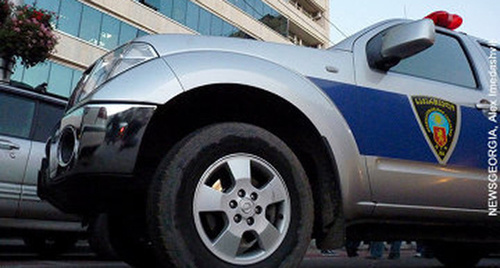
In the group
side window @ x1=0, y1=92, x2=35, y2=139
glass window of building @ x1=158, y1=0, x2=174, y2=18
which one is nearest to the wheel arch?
side window @ x1=0, y1=92, x2=35, y2=139

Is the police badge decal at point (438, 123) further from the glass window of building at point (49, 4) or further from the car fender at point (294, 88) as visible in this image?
the glass window of building at point (49, 4)

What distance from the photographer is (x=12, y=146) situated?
12.3ft

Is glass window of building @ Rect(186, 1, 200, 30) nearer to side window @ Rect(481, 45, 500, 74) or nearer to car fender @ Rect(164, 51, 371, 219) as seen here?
side window @ Rect(481, 45, 500, 74)

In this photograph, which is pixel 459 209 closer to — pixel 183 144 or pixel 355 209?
pixel 355 209

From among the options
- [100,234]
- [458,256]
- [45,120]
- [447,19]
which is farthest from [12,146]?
[458,256]

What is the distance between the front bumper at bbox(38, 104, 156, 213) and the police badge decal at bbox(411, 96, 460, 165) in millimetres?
1495

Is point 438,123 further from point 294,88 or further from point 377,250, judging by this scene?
point 377,250

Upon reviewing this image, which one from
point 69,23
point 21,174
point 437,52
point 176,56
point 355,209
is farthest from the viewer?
point 69,23

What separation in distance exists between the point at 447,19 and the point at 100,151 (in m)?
2.49

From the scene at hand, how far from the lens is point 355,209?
7.29ft

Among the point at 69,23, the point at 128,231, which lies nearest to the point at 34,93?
the point at 128,231

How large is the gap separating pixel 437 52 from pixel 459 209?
1043 millimetres

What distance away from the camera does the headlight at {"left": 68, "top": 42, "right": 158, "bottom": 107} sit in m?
2.07

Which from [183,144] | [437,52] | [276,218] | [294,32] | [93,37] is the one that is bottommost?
[276,218]
